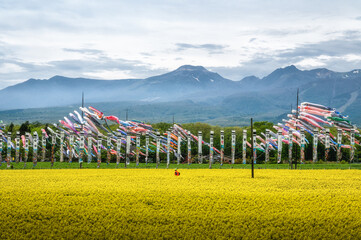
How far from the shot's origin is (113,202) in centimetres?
3108

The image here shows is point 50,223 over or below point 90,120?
below

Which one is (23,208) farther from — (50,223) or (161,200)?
(161,200)

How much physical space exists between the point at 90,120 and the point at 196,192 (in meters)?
60.4

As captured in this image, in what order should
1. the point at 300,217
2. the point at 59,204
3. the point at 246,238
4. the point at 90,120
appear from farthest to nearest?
the point at 90,120, the point at 59,204, the point at 300,217, the point at 246,238

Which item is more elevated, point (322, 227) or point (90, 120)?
point (90, 120)

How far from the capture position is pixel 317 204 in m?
30.7

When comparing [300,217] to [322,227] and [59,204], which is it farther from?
[59,204]

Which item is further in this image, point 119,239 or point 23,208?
point 23,208

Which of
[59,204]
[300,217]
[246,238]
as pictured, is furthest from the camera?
[59,204]

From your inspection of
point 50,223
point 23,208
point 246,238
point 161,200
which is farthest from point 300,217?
point 23,208

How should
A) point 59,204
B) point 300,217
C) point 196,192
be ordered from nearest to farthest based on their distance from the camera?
point 300,217 < point 59,204 < point 196,192

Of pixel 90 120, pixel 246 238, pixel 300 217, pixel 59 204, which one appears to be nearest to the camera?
pixel 246 238

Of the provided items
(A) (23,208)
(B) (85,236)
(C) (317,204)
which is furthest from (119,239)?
(C) (317,204)

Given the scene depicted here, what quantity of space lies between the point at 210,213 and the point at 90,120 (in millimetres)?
65723
